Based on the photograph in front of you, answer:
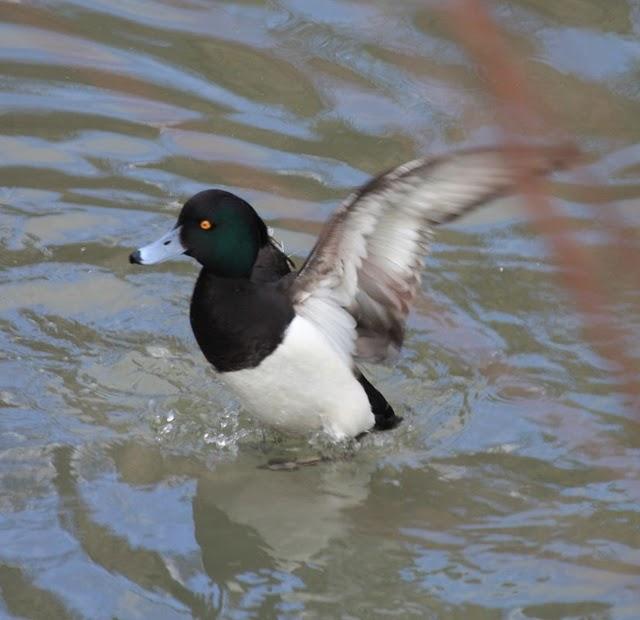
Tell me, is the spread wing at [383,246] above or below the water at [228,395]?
above

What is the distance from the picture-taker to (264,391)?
522 centimetres

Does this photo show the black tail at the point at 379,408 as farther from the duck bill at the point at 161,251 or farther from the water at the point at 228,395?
the duck bill at the point at 161,251

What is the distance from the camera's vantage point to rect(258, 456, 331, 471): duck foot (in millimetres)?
5594

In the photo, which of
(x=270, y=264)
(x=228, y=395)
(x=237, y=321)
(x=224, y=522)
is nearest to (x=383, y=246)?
(x=237, y=321)

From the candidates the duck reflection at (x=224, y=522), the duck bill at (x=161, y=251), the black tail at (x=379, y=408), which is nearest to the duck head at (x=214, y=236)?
the duck bill at (x=161, y=251)

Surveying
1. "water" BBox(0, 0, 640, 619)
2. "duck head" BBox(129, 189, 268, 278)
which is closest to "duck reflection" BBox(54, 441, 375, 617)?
"water" BBox(0, 0, 640, 619)

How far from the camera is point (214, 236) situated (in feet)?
17.1

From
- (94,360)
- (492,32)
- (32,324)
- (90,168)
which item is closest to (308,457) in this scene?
(94,360)

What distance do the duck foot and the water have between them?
0.04 meters

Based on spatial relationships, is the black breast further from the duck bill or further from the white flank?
the duck bill

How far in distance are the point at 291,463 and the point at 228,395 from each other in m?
0.63

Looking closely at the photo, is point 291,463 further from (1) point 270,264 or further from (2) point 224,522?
(1) point 270,264

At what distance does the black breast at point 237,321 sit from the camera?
5129 millimetres

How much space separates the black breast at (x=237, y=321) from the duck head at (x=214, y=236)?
8 centimetres
